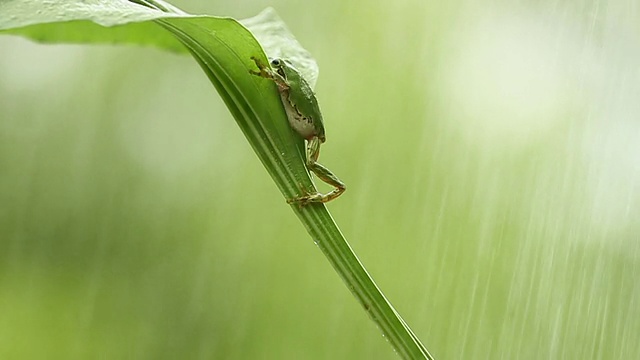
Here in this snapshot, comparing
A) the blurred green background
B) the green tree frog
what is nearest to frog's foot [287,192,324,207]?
the green tree frog

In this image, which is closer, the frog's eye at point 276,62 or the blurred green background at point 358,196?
the frog's eye at point 276,62

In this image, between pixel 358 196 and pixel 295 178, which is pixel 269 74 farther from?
pixel 358 196

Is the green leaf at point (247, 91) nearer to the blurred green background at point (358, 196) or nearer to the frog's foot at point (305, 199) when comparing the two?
the frog's foot at point (305, 199)

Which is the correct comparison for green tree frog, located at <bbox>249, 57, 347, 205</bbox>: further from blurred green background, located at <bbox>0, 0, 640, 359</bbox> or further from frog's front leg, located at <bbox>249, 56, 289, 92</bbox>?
blurred green background, located at <bbox>0, 0, 640, 359</bbox>

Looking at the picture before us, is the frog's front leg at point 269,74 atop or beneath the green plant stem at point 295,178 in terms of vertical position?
atop

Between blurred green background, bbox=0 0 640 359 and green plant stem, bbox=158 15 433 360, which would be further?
blurred green background, bbox=0 0 640 359

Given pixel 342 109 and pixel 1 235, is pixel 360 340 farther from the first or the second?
pixel 1 235

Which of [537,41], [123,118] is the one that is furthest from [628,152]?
[123,118]

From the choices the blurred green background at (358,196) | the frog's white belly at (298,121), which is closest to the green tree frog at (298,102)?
the frog's white belly at (298,121)
